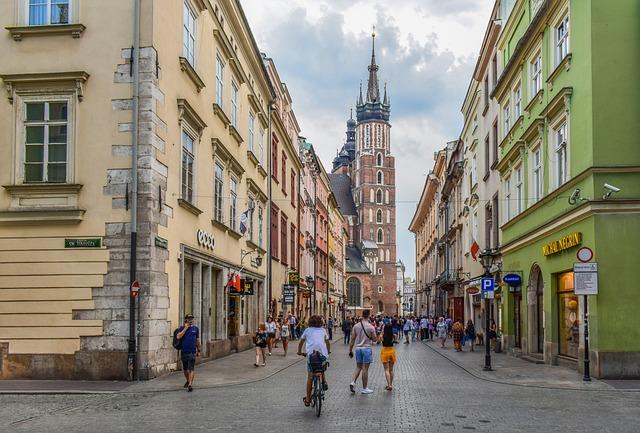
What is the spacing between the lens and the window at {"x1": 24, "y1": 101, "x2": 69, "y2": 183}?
19656 millimetres

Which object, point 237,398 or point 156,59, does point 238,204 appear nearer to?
point 156,59

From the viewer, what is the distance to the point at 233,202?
99.6ft

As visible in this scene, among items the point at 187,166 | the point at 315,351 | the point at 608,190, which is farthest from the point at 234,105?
the point at 315,351

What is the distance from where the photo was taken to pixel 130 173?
1928 cm

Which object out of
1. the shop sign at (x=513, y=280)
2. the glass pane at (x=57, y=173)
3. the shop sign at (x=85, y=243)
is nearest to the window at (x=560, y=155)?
the shop sign at (x=513, y=280)

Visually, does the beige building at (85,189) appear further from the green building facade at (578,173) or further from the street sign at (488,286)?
the green building facade at (578,173)

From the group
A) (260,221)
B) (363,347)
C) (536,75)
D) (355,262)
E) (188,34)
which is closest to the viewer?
(363,347)

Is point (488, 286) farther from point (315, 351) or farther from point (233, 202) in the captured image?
point (315, 351)

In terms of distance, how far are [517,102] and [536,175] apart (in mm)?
4098

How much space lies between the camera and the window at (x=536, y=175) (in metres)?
25.6

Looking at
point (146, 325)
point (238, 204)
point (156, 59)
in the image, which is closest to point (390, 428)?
point (146, 325)

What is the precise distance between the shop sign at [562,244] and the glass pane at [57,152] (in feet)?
42.1

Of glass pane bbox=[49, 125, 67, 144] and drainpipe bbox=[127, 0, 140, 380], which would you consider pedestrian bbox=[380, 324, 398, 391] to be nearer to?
A: drainpipe bbox=[127, 0, 140, 380]

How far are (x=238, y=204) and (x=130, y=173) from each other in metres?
12.0
